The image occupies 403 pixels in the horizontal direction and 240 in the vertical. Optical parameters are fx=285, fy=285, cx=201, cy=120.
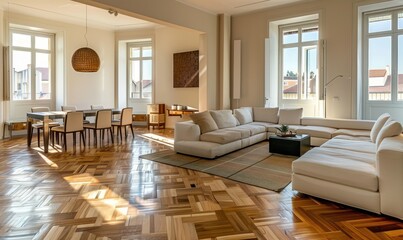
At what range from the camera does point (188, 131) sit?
5301 millimetres

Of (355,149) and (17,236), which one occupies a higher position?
(355,149)

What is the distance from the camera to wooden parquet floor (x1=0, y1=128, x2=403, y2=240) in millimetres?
2365

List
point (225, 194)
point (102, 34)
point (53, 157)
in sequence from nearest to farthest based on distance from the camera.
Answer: point (225, 194), point (53, 157), point (102, 34)

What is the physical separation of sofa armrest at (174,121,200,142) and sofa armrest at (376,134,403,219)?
3.18 metres

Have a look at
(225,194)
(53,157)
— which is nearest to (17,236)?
(225,194)

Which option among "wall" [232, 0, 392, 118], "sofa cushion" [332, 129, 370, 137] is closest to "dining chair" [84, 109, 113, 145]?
"wall" [232, 0, 392, 118]

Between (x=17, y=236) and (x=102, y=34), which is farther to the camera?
(x=102, y=34)

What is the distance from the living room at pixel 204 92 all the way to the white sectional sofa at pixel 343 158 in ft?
0.53

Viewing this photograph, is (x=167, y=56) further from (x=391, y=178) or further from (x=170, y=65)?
(x=391, y=178)

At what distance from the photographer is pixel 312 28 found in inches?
281

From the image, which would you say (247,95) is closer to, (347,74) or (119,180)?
(347,74)

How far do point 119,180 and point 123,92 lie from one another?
6602 millimetres

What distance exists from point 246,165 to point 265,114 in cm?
289

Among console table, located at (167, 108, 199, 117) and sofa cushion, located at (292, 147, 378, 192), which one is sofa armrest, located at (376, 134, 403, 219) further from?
console table, located at (167, 108, 199, 117)
